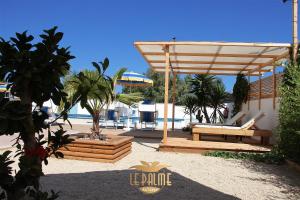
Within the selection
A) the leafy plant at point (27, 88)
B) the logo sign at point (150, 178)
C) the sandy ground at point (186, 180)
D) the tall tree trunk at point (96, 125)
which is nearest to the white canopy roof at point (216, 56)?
the tall tree trunk at point (96, 125)

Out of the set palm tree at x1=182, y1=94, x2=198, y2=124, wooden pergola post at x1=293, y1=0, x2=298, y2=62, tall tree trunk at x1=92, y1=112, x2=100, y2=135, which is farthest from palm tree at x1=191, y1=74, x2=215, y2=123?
tall tree trunk at x1=92, y1=112, x2=100, y2=135

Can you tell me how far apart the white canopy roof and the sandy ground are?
3390 mm

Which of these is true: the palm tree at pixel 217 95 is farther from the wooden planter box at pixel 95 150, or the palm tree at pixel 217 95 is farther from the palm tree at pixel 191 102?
the wooden planter box at pixel 95 150

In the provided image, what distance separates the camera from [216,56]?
36.9ft

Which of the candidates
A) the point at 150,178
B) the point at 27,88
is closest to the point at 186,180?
the point at 150,178

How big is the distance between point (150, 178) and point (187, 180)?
0.69m

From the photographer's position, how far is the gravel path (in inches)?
192

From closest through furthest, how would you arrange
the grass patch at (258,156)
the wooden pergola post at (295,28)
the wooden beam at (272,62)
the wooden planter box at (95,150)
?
the wooden planter box at (95,150)
the grass patch at (258,156)
the wooden pergola post at (295,28)
the wooden beam at (272,62)

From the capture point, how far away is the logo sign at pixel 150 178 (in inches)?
204

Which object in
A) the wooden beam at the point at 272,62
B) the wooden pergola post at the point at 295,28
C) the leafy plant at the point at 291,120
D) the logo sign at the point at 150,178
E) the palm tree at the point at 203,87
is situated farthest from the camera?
the palm tree at the point at 203,87

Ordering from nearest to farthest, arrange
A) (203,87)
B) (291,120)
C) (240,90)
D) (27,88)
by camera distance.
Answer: (27,88), (291,120), (240,90), (203,87)

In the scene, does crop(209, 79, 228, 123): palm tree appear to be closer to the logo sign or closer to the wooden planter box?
the wooden planter box

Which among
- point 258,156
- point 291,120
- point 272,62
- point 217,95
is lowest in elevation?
point 258,156

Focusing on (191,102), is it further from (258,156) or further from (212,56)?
(258,156)
